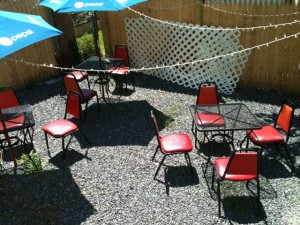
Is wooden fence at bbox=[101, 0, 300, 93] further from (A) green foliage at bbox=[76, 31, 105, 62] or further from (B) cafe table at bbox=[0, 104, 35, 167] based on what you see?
(B) cafe table at bbox=[0, 104, 35, 167]

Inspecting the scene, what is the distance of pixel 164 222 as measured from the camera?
178 inches

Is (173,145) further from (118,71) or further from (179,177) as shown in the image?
(118,71)

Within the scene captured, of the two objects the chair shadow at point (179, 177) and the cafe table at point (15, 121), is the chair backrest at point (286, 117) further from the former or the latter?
the cafe table at point (15, 121)

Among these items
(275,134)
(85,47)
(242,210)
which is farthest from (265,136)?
(85,47)

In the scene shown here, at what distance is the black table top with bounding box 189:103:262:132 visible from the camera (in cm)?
522

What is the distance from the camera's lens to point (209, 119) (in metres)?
5.52

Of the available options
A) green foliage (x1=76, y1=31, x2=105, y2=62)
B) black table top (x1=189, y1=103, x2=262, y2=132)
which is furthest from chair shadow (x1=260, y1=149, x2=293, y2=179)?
green foliage (x1=76, y1=31, x2=105, y2=62)

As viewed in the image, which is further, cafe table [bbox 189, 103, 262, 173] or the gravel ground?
cafe table [bbox 189, 103, 262, 173]

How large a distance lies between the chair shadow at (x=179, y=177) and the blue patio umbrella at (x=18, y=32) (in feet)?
9.42

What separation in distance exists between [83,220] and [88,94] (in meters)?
3.23

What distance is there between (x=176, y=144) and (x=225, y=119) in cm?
94

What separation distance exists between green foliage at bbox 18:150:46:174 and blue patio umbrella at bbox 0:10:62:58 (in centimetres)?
207

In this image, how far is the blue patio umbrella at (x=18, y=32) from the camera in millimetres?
4520

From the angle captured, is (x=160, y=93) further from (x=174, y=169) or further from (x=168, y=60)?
(x=174, y=169)
